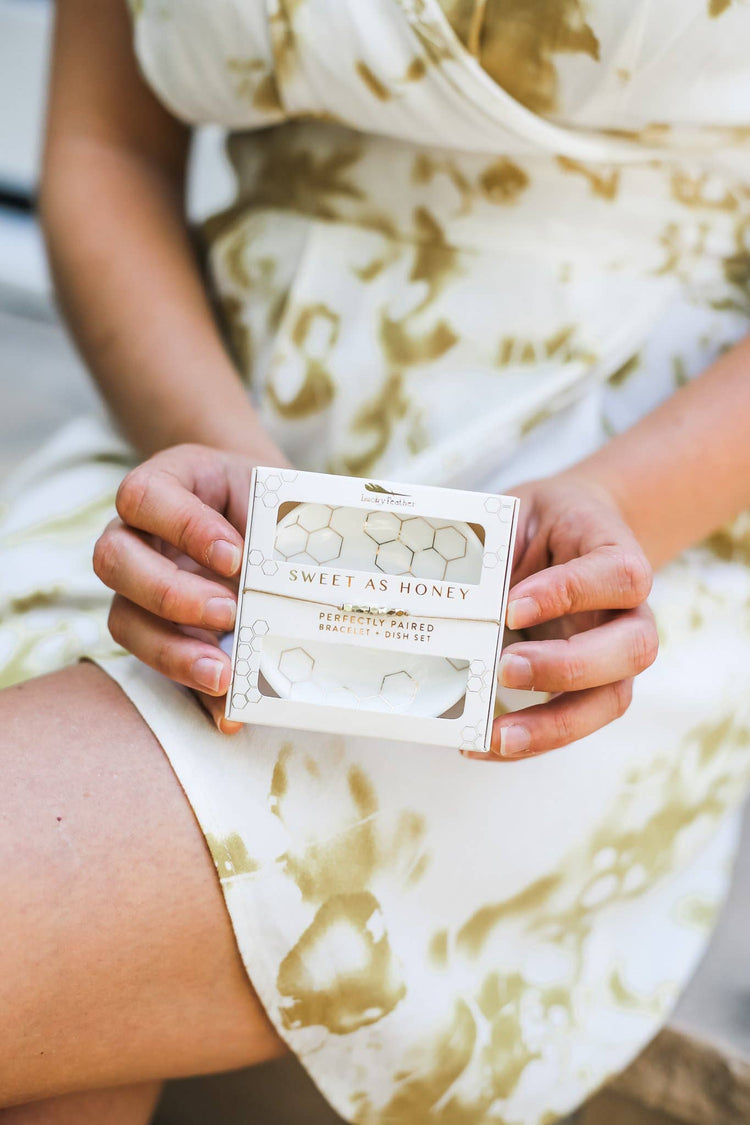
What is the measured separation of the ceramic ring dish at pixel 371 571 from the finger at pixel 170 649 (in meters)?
0.02

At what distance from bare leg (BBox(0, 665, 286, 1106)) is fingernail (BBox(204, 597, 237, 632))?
0.31 ft

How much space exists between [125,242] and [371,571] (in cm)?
39

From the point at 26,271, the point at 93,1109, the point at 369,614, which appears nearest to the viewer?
the point at 369,614

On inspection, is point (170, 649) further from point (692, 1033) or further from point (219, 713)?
point (692, 1033)

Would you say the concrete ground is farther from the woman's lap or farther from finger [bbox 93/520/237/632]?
finger [bbox 93/520/237/632]

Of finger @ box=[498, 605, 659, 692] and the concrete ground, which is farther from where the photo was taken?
the concrete ground

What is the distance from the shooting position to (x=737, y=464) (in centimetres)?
60

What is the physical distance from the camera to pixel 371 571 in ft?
1.47

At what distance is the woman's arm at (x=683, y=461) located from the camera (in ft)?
1.90

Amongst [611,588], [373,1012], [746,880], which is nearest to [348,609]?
[611,588]

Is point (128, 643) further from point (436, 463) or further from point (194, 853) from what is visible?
point (436, 463)

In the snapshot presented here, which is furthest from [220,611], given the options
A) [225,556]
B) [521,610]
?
[521,610]

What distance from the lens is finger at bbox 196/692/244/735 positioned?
476 mm

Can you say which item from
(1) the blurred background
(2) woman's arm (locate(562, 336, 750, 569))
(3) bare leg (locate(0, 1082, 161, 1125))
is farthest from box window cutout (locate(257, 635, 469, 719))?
(1) the blurred background
